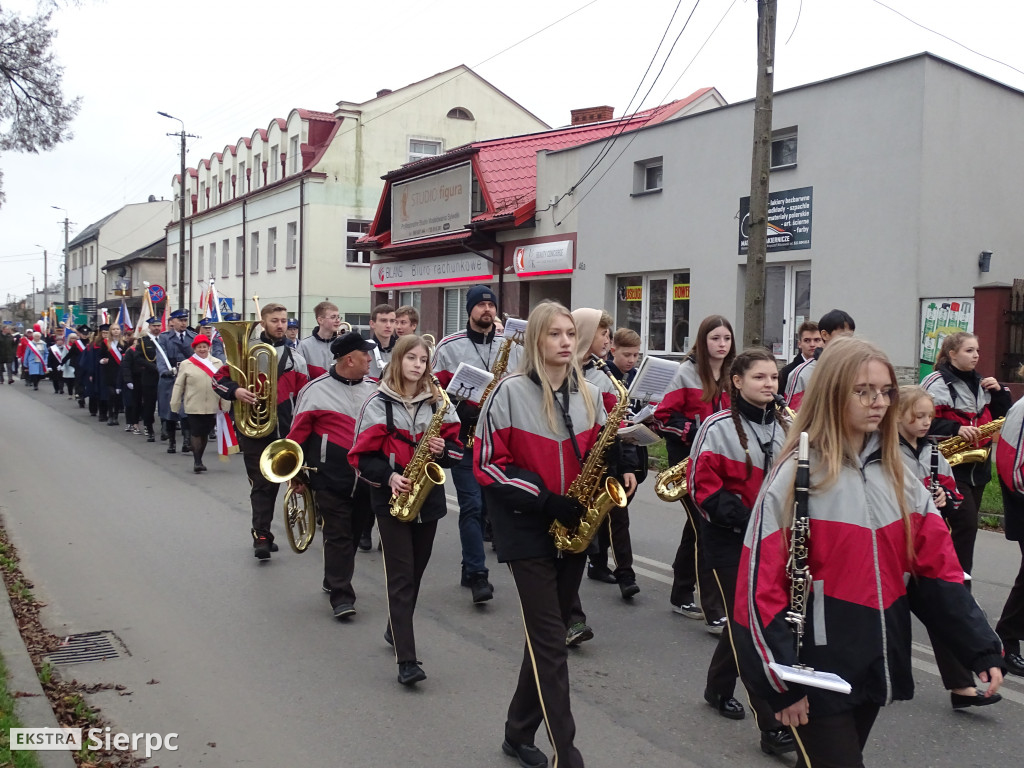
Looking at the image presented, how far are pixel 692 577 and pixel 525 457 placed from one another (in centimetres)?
275

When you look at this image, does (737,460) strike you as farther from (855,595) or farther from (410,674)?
(410,674)

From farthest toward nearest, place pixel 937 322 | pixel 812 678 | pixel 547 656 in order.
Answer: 1. pixel 937 322
2. pixel 547 656
3. pixel 812 678

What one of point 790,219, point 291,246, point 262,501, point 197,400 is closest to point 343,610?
point 262,501

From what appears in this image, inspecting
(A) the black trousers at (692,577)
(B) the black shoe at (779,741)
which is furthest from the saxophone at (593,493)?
(A) the black trousers at (692,577)

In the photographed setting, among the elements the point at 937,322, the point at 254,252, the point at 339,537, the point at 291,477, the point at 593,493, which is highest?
the point at 254,252

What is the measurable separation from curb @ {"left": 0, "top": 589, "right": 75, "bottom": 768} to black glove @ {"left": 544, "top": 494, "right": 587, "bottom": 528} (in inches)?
89.4

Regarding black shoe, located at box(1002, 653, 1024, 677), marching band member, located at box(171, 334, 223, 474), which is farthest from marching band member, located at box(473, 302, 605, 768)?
marching band member, located at box(171, 334, 223, 474)

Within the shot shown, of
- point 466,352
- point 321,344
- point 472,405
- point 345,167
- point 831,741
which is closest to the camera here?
point 831,741

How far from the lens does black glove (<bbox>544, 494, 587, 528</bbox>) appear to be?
3.95 m

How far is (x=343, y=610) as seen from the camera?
636cm

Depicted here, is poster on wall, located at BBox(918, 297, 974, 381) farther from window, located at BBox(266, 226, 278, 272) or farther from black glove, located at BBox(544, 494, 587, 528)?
window, located at BBox(266, 226, 278, 272)

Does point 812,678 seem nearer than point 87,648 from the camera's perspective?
Yes

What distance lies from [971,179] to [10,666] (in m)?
14.4

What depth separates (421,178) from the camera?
2836cm
